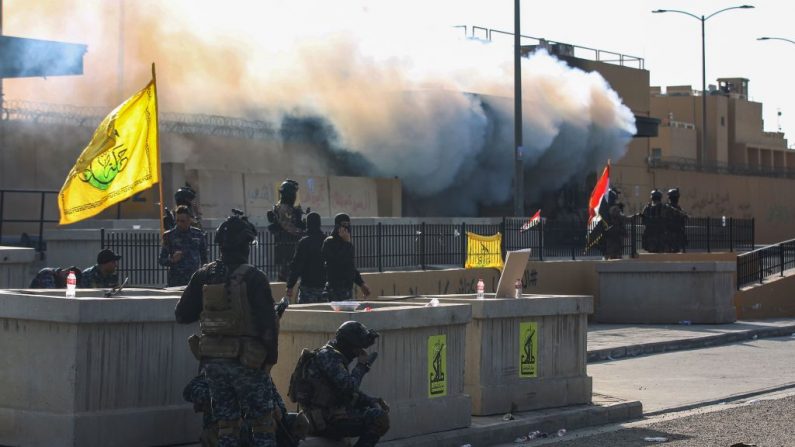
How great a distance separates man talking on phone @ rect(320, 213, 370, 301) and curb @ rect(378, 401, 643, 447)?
2.59m

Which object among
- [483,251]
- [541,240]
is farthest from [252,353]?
[541,240]

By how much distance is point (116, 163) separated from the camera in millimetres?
11383

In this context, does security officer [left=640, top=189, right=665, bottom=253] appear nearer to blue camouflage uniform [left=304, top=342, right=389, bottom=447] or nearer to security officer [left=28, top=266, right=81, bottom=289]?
security officer [left=28, top=266, right=81, bottom=289]

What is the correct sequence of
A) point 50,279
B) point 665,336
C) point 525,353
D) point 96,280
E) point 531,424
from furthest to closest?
1. point 665,336
2. point 50,279
3. point 96,280
4. point 525,353
5. point 531,424

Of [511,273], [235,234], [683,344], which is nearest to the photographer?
[235,234]

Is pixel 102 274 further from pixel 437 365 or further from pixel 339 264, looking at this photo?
pixel 437 365

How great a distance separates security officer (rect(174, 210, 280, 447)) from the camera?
7.75m

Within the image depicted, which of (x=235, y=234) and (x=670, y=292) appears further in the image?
(x=670, y=292)

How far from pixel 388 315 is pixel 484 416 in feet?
6.14

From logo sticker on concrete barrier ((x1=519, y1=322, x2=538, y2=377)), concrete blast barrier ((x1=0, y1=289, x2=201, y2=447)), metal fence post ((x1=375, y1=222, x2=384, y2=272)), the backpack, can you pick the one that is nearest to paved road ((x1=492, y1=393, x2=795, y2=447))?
logo sticker on concrete barrier ((x1=519, y1=322, x2=538, y2=377))

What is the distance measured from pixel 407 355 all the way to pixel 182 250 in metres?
3.71

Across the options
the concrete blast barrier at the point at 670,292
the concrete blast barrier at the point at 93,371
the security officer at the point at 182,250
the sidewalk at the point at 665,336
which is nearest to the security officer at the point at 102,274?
the security officer at the point at 182,250

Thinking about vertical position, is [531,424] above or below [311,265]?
below

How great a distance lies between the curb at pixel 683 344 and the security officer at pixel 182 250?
20.3ft
